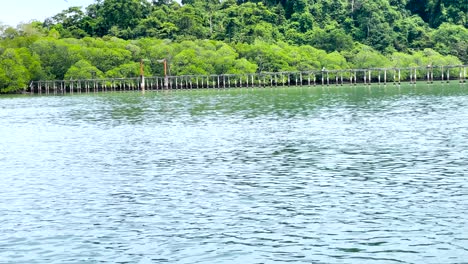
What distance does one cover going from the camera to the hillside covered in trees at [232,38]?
146 meters

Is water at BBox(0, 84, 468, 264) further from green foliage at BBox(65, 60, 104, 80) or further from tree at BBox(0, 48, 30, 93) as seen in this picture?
green foliage at BBox(65, 60, 104, 80)

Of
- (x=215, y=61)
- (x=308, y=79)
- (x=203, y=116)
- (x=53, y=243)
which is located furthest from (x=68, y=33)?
(x=53, y=243)

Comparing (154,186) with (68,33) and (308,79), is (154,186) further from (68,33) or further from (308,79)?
(68,33)

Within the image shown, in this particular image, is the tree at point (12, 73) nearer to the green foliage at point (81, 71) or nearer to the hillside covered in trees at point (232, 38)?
the hillside covered in trees at point (232, 38)

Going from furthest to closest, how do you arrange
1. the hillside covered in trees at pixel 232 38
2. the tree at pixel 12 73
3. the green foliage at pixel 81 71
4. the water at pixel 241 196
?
the hillside covered in trees at pixel 232 38
the green foliage at pixel 81 71
the tree at pixel 12 73
the water at pixel 241 196

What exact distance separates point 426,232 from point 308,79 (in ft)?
430

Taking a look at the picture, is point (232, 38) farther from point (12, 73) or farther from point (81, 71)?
point (12, 73)

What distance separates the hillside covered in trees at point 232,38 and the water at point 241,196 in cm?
9794

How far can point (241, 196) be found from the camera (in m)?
26.0

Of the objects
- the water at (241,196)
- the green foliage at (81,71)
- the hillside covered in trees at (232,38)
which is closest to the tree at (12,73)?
the hillside covered in trees at (232,38)

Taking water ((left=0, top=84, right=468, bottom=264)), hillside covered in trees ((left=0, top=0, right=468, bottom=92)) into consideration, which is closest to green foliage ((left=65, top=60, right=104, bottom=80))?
hillside covered in trees ((left=0, top=0, right=468, bottom=92))

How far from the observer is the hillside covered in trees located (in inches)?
5733

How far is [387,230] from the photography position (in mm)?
20719

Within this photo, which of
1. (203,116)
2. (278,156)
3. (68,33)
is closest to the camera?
(278,156)
